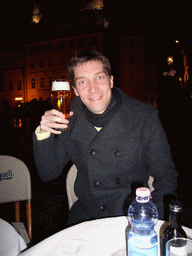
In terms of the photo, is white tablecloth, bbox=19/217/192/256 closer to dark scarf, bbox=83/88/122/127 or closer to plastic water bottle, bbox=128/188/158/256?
plastic water bottle, bbox=128/188/158/256

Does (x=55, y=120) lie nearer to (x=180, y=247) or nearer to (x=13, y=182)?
(x=13, y=182)

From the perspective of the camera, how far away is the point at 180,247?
63 centimetres

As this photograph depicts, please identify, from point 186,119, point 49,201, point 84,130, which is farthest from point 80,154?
point 186,119

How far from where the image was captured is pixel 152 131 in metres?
1.59

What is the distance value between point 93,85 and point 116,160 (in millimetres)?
668

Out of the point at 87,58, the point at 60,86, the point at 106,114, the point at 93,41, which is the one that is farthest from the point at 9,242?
the point at 93,41

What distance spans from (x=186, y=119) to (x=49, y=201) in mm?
5668

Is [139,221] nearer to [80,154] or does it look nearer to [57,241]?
[57,241]

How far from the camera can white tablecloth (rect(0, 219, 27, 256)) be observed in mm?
932

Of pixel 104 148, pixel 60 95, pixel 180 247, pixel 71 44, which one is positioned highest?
pixel 71 44

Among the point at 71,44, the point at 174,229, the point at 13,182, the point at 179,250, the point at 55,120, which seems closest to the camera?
the point at 179,250

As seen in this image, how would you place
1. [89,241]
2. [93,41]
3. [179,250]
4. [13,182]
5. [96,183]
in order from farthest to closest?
[93,41] < [13,182] < [96,183] < [89,241] < [179,250]

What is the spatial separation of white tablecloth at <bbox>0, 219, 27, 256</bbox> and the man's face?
1085mm

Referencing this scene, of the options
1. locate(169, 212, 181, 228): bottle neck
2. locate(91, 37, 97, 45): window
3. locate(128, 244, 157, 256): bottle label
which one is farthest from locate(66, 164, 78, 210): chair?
locate(91, 37, 97, 45): window
